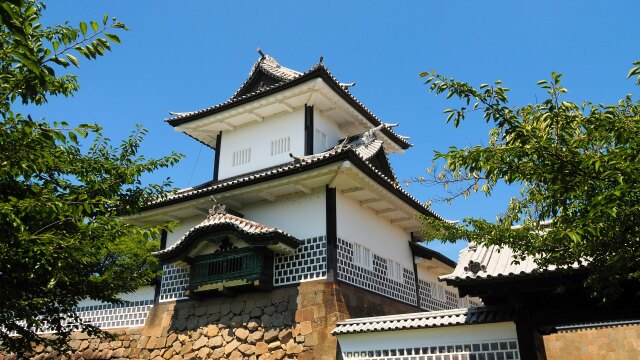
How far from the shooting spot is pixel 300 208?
529 inches

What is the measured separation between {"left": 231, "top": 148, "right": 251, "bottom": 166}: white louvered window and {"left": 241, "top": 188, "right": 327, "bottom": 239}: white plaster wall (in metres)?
2.45

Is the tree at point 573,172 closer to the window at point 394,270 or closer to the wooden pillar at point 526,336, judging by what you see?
the wooden pillar at point 526,336

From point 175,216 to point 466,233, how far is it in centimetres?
1035

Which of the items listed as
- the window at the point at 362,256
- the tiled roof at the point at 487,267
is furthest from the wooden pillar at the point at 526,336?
the window at the point at 362,256

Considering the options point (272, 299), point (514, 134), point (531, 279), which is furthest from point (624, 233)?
point (272, 299)

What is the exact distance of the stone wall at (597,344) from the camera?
16.1 meters

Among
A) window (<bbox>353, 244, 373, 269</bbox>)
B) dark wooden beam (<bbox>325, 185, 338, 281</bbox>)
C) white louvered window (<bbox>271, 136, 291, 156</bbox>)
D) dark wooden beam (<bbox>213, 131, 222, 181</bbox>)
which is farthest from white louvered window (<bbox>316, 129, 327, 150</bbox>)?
window (<bbox>353, 244, 373, 269</bbox>)

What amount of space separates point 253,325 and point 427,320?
4.47m

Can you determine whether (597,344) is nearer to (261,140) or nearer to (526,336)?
A: (526,336)

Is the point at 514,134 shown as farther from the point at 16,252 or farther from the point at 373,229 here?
the point at 373,229

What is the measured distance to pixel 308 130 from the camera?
15.4 metres

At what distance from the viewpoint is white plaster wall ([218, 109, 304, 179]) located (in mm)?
15586

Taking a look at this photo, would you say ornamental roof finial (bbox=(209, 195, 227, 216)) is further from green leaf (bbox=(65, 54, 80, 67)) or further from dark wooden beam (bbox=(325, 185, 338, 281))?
green leaf (bbox=(65, 54, 80, 67))

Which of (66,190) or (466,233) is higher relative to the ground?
(66,190)
